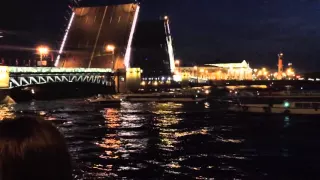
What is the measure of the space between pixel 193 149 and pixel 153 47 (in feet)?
224

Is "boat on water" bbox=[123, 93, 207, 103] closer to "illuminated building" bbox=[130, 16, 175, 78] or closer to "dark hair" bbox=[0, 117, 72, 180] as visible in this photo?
"illuminated building" bbox=[130, 16, 175, 78]

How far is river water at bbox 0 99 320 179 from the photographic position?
12391 mm

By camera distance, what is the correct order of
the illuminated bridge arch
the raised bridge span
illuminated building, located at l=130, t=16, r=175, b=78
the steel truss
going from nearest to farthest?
the raised bridge span → the illuminated bridge arch → the steel truss → illuminated building, located at l=130, t=16, r=175, b=78

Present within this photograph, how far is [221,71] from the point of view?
112 m

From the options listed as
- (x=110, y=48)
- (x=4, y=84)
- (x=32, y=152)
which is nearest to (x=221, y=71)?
(x=110, y=48)

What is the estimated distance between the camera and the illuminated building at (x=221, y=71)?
100250mm

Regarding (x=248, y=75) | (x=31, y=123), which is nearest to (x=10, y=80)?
(x=31, y=123)

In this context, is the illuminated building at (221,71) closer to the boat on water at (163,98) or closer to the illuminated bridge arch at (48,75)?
the illuminated bridge arch at (48,75)

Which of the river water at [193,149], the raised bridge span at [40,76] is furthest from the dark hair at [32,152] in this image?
the raised bridge span at [40,76]

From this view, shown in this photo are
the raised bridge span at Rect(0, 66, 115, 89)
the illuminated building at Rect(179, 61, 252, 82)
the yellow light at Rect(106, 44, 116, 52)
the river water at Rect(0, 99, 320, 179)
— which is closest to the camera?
the river water at Rect(0, 99, 320, 179)

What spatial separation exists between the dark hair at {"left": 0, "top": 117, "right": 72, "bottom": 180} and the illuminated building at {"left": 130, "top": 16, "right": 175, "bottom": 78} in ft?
266

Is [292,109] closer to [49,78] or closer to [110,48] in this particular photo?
[49,78]

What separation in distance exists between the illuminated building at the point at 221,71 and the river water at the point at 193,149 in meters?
73.5

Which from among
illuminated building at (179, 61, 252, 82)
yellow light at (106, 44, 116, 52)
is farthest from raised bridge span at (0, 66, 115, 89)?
illuminated building at (179, 61, 252, 82)
